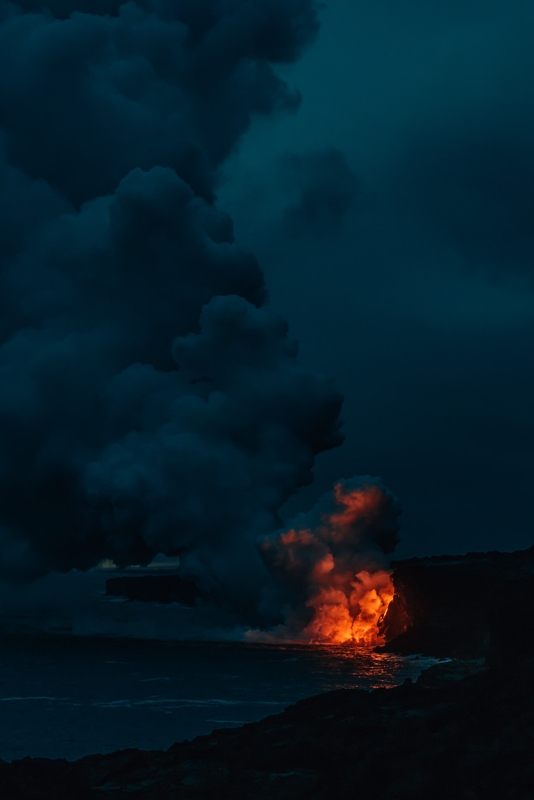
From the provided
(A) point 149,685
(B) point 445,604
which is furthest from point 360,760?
(B) point 445,604

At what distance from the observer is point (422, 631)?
264ft

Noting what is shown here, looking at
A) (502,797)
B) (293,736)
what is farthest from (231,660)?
(502,797)

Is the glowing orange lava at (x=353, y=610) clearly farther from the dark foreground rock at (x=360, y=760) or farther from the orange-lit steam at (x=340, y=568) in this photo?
the dark foreground rock at (x=360, y=760)

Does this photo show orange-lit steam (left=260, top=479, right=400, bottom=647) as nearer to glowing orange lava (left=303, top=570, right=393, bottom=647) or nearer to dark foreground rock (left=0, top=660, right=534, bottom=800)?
glowing orange lava (left=303, top=570, right=393, bottom=647)

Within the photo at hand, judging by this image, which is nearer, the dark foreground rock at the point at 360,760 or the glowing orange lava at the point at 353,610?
the dark foreground rock at the point at 360,760

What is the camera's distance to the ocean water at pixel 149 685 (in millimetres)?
41312

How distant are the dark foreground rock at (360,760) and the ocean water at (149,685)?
12.2 metres

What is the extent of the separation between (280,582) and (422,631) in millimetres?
14390

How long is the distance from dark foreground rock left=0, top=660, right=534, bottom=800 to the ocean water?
40.0 feet

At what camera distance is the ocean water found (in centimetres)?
4131

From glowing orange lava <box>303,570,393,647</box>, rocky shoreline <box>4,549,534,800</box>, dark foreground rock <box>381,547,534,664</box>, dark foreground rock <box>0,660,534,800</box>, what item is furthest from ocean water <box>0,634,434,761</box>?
dark foreground rock <box>0,660,534,800</box>

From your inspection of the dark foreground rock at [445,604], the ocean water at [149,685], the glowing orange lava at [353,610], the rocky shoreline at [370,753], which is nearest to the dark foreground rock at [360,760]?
the rocky shoreline at [370,753]

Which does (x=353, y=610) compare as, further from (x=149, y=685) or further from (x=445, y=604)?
(x=149, y=685)

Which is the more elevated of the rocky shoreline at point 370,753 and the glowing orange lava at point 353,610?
the glowing orange lava at point 353,610
